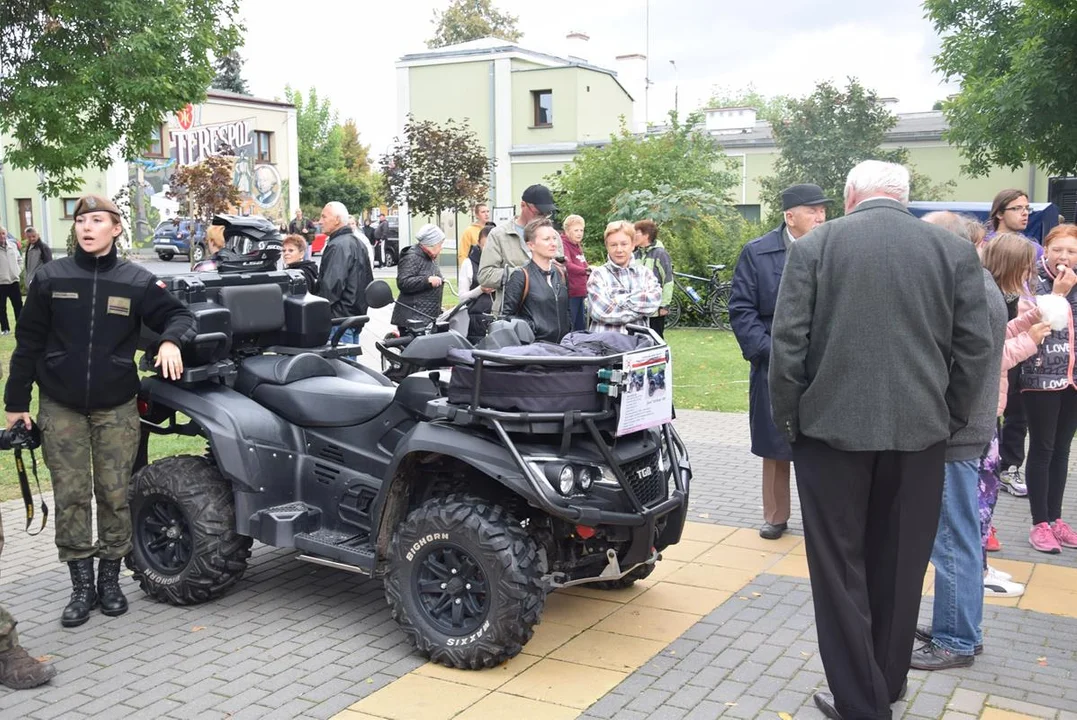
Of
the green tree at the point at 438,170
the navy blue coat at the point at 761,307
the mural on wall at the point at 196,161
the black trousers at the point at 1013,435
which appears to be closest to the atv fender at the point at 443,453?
the navy blue coat at the point at 761,307

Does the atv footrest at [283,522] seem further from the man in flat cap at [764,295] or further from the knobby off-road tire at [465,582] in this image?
the man in flat cap at [764,295]

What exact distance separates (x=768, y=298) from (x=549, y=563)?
237cm

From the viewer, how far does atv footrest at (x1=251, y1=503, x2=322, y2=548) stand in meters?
5.23

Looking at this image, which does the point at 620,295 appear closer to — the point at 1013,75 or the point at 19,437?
the point at 19,437

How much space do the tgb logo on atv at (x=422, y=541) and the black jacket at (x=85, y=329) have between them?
1.50 meters

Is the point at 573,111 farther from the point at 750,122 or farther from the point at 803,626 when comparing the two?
the point at 803,626

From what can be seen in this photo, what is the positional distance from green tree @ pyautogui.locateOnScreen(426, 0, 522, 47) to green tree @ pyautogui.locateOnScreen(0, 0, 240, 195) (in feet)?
171

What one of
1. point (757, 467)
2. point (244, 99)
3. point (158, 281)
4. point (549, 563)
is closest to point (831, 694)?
point (549, 563)

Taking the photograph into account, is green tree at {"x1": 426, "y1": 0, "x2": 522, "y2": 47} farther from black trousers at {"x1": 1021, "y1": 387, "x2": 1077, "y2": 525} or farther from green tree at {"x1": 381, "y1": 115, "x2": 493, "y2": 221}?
black trousers at {"x1": 1021, "y1": 387, "x2": 1077, "y2": 525}

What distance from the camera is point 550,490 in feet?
14.6

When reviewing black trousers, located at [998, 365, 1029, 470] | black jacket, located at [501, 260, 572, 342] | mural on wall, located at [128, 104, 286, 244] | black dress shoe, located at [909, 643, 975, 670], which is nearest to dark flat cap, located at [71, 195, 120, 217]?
black jacket, located at [501, 260, 572, 342]

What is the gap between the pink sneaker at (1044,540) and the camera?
21.2 ft

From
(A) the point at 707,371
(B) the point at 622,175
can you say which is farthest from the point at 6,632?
(B) the point at 622,175

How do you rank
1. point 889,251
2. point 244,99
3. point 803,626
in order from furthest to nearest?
point 244,99
point 803,626
point 889,251
